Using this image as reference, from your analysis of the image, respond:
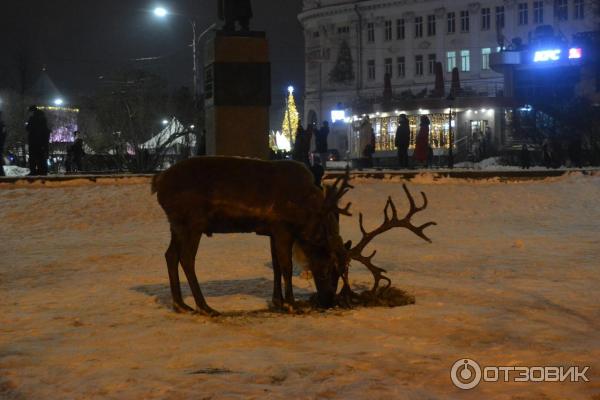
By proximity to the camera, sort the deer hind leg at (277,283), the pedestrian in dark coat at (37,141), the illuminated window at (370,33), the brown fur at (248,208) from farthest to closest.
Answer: the illuminated window at (370,33) → the pedestrian in dark coat at (37,141) → the deer hind leg at (277,283) → the brown fur at (248,208)

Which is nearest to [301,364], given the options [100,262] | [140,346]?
[140,346]

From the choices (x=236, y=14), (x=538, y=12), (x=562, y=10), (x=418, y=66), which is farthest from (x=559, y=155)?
(x=418, y=66)

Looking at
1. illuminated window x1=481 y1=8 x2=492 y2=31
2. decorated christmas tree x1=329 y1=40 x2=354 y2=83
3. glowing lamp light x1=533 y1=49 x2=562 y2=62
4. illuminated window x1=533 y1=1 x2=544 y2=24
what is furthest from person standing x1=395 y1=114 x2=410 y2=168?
decorated christmas tree x1=329 y1=40 x2=354 y2=83

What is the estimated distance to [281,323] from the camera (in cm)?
735

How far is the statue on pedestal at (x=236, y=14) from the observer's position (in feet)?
57.4

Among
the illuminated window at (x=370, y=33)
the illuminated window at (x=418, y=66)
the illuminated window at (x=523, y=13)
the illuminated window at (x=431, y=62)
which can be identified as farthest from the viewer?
the illuminated window at (x=370, y=33)

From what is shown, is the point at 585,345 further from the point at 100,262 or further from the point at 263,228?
the point at 100,262

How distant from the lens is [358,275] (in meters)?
10.4

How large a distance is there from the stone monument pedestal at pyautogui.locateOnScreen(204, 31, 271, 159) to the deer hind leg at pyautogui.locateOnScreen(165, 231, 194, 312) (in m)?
9.19

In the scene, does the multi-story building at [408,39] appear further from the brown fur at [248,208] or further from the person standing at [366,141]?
the brown fur at [248,208]

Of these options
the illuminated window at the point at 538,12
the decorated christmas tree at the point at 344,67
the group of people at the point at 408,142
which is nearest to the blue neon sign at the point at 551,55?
the group of people at the point at 408,142

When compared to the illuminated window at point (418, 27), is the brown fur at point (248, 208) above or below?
below

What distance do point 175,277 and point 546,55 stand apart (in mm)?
47488
